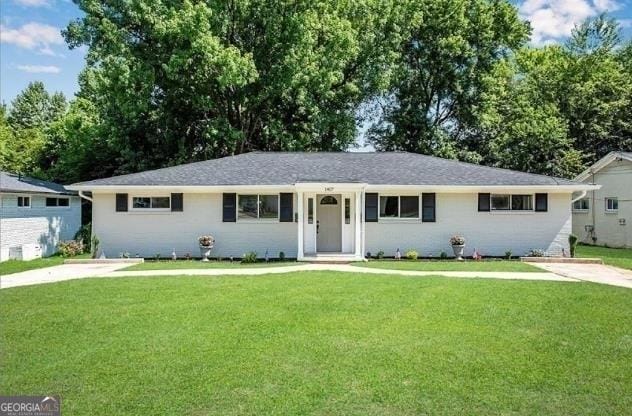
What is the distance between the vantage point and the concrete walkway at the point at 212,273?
1140cm

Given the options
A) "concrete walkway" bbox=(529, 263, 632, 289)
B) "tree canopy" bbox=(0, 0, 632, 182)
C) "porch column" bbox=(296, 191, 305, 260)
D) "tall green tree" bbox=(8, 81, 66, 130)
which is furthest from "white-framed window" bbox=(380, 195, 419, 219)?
"tall green tree" bbox=(8, 81, 66, 130)

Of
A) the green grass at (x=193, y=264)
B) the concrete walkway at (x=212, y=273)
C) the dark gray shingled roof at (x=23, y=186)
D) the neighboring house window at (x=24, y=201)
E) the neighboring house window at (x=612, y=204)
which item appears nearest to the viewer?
the concrete walkway at (x=212, y=273)

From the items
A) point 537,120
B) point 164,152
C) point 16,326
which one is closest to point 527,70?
point 537,120

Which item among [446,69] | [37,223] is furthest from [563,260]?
[37,223]

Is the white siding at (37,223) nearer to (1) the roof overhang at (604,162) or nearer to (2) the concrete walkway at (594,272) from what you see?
(2) the concrete walkway at (594,272)

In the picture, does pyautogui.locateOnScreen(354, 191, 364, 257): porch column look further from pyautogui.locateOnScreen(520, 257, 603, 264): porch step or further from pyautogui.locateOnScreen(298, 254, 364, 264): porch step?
pyautogui.locateOnScreen(520, 257, 603, 264): porch step

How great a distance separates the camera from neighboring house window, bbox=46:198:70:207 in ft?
63.6

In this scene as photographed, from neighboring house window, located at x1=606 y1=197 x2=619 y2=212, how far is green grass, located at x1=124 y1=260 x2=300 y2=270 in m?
17.2

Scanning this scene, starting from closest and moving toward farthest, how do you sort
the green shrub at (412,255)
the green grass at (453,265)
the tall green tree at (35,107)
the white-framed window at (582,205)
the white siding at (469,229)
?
the green grass at (453,265)
the green shrub at (412,255)
the white siding at (469,229)
the white-framed window at (582,205)
the tall green tree at (35,107)

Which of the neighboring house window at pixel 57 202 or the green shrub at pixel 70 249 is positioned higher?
the neighboring house window at pixel 57 202

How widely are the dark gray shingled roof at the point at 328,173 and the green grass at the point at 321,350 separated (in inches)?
263

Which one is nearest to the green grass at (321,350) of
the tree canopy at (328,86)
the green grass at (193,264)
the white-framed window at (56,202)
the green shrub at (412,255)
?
the green grass at (193,264)

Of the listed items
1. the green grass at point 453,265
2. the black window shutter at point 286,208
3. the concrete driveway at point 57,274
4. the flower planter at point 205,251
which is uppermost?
the black window shutter at point 286,208

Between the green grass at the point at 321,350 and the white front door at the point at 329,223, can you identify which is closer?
the green grass at the point at 321,350
